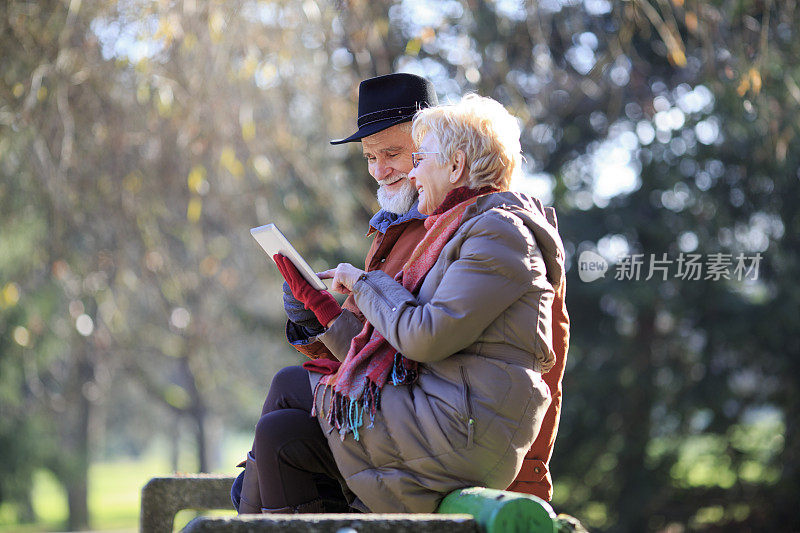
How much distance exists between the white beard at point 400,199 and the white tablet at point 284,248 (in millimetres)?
503

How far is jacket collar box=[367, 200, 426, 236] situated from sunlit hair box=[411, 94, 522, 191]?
14.9 inches

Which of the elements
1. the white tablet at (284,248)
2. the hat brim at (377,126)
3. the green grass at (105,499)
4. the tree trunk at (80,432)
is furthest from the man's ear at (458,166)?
the tree trunk at (80,432)

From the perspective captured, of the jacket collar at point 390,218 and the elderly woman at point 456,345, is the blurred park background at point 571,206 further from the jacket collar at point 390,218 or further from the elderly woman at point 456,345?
the elderly woman at point 456,345

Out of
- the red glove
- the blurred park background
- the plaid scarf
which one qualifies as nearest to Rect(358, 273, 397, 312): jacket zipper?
the plaid scarf

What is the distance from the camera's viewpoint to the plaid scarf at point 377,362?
227 cm

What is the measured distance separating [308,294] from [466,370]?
56cm

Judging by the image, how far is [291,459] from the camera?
2.47 metres

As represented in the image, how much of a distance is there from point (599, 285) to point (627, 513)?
238cm

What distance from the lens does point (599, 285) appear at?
29.7 feet

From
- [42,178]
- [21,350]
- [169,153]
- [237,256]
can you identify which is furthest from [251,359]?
[42,178]

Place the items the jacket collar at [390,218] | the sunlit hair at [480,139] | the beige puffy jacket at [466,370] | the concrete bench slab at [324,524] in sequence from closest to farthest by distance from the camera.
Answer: the concrete bench slab at [324,524] < the beige puffy jacket at [466,370] < the sunlit hair at [480,139] < the jacket collar at [390,218]

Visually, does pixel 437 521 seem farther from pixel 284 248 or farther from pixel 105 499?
pixel 105 499

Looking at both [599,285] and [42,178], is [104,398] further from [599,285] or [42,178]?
[42,178]

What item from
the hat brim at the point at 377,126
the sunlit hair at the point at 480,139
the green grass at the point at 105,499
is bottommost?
the green grass at the point at 105,499
